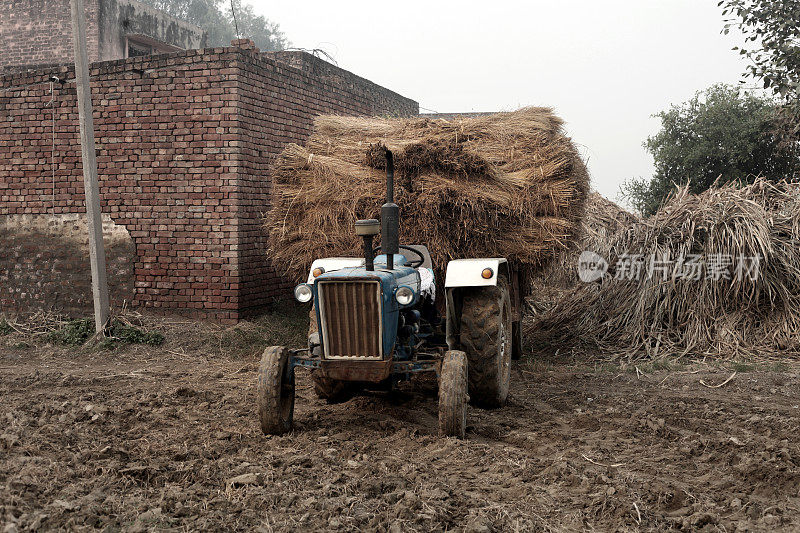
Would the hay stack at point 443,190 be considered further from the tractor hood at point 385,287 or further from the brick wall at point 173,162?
the brick wall at point 173,162

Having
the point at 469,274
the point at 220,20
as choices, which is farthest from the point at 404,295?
the point at 220,20

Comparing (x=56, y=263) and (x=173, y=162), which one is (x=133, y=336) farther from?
(x=173, y=162)

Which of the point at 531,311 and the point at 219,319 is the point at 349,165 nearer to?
the point at 219,319

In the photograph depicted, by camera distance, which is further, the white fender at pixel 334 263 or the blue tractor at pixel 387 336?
the white fender at pixel 334 263

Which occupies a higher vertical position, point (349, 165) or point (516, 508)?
point (349, 165)

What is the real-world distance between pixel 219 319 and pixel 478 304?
4856 mm

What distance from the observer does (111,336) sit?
31.6ft

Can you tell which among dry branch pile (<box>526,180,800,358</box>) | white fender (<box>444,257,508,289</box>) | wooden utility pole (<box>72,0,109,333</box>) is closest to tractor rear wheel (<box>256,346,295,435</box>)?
white fender (<box>444,257,508,289</box>)

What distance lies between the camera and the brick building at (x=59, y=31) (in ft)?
62.8

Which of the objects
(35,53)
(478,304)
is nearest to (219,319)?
(478,304)

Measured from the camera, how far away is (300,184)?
7.72 metres

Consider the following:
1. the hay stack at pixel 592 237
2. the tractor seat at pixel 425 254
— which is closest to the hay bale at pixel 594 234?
the hay stack at pixel 592 237

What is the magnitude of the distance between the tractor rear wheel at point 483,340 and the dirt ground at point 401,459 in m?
0.23

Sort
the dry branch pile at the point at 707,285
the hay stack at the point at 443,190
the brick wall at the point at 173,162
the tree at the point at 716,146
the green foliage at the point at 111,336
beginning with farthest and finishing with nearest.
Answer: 1. the tree at the point at 716,146
2. the brick wall at the point at 173,162
3. the green foliage at the point at 111,336
4. the dry branch pile at the point at 707,285
5. the hay stack at the point at 443,190
